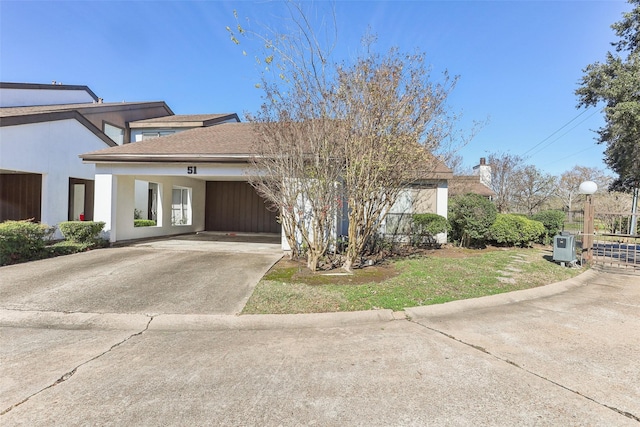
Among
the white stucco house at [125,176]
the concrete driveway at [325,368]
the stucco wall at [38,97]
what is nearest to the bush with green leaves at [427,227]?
the white stucco house at [125,176]

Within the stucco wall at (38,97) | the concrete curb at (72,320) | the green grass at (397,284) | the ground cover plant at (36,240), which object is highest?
the stucco wall at (38,97)

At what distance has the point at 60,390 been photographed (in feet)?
9.23

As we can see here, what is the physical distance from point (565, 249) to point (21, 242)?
1374 centimetres

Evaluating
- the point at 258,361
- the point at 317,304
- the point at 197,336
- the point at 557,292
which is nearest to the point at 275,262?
the point at 317,304

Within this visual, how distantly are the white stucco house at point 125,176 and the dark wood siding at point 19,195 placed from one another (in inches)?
1.5

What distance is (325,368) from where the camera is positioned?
126 inches

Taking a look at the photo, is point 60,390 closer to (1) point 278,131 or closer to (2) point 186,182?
(1) point 278,131

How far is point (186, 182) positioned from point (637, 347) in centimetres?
1470

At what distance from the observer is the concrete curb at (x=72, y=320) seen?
4.38 metres

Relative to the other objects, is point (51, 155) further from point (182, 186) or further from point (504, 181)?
point (504, 181)

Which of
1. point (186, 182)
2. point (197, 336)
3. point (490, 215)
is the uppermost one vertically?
point (186, 182)

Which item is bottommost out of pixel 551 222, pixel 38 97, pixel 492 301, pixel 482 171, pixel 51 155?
pixel 492 301

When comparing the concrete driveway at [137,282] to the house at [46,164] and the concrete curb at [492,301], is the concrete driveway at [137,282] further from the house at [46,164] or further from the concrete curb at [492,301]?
the house at [46,164]

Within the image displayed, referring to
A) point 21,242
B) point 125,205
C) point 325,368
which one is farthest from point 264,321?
point 125,205
